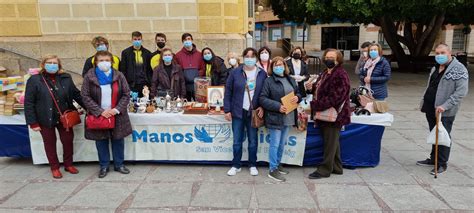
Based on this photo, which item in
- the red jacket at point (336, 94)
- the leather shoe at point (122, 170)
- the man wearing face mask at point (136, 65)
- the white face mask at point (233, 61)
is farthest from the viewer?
the man wearing face mask at point (136, 65)

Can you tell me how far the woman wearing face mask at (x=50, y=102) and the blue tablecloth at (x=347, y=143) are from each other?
2.40 feet

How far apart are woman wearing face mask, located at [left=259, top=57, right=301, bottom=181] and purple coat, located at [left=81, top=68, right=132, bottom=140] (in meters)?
1.78

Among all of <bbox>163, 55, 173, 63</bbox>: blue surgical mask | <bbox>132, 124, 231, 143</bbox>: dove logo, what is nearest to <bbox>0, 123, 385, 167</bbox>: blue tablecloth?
<bbox>132, 124, 231, 143</bbox>: dove logo

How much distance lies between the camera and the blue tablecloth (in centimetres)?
492

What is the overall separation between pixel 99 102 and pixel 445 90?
4438 mm

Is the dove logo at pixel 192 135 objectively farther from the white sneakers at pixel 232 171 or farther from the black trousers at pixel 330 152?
the black trousers at pixel 330 152

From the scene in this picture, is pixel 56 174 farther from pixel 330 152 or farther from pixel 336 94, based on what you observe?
pixel 336 94

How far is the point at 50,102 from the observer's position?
4.56m

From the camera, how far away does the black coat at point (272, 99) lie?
4.43 m

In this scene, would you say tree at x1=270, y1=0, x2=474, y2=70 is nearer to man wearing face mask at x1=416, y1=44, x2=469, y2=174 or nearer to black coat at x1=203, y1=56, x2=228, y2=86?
man wearing face mask at x1=416, y1=44, x2=469, y2=174

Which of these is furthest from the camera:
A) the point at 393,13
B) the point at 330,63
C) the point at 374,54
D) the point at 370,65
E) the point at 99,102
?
the point at 393,13

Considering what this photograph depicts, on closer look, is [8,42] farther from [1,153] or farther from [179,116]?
[179,116]

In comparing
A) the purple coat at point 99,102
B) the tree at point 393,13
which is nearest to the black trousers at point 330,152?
the purple coat at point 99,102

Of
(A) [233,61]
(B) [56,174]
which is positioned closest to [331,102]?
(A) [233,61]
